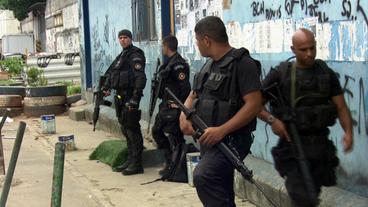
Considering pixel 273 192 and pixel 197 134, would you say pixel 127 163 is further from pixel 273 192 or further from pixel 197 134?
pixel 197 134

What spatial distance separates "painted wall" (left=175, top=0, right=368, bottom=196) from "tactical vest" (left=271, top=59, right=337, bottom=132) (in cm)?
75

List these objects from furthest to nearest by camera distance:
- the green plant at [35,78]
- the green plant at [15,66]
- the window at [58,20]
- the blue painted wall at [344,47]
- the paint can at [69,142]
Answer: the window at [58,20] < the green plant at [15,66] < the green plant at [35,78] < the paint can at [69,142] < the blue painted wall at [344,47]

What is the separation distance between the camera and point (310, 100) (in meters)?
4.11

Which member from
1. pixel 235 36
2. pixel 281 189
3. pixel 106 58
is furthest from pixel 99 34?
pixel 281 189

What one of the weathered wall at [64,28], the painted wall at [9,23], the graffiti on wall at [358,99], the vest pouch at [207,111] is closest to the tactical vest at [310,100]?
the vest pouch at [207,111]

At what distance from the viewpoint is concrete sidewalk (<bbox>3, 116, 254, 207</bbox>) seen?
656cm

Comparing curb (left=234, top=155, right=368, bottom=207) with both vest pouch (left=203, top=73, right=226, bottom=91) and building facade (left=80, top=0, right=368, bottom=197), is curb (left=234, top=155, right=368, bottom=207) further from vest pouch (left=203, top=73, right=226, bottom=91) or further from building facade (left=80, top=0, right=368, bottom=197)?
vest pouch (left=203, top=73, right=226, bottom=91)

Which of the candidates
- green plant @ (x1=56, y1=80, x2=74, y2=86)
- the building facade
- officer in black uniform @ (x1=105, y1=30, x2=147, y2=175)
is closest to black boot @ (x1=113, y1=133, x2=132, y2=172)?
officer in black uniform @ (x1=105, y1=30, x2=147, y2=175)

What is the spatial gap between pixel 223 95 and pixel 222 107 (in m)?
0.08

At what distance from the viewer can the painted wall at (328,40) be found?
477cm

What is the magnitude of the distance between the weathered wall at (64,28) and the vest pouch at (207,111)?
1928cm

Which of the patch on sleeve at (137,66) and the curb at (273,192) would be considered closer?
the curb at (273,192)

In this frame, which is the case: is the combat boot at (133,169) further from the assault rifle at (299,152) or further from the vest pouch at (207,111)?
the assault rifle at (299,152)

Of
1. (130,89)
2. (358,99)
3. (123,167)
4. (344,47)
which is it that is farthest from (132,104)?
(358,99)
